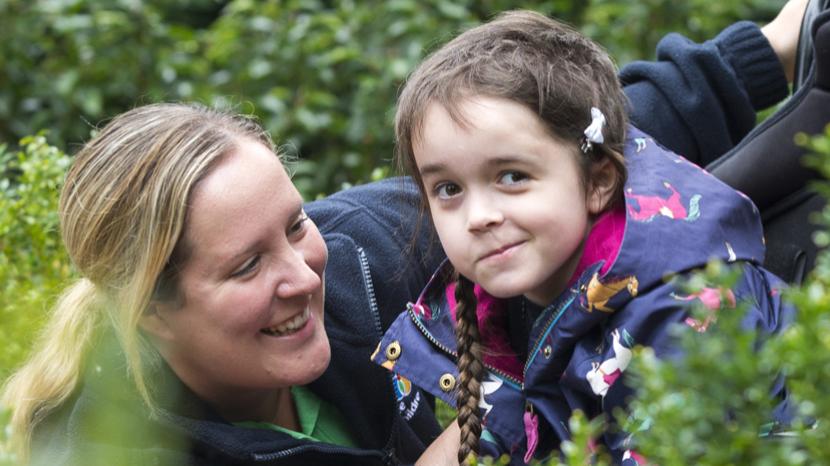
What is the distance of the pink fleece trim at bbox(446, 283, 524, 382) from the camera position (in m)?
2.28

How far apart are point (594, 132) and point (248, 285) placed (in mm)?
711

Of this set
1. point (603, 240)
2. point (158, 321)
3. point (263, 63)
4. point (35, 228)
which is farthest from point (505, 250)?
point (263, 63)

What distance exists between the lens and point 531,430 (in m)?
2.14

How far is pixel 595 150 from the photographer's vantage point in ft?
7.07

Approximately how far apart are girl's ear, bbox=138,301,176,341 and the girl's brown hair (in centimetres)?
56

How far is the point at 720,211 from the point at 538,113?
0.37m

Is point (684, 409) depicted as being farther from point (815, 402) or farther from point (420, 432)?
point (420, 432)

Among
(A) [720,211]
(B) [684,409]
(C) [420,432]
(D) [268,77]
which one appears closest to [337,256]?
(C) [420,432]

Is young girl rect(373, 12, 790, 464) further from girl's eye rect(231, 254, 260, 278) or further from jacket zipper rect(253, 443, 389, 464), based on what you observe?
girl's eye rect(231, 254, 260, 278)

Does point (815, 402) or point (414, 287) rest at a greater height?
point (815, 402)

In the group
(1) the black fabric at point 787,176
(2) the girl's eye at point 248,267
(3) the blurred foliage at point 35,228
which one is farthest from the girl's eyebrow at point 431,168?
(3) the blurred foliage at point 35,228

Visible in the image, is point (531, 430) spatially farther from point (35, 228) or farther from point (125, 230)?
point (35, 228)

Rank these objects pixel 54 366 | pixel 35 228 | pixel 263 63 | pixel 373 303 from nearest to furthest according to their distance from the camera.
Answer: pixel 54 366 → pixel 373 303 → pixel 35 228 → pixel 263 63

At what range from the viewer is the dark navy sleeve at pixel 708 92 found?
2740 mm
